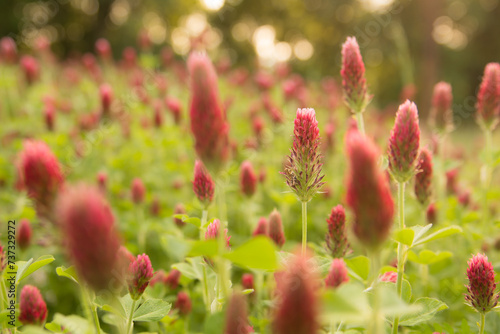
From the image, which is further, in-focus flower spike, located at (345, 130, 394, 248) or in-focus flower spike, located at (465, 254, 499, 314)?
in-focus flower spike, located at (465, 254, 499, 314)

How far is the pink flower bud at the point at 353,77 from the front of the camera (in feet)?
6.74

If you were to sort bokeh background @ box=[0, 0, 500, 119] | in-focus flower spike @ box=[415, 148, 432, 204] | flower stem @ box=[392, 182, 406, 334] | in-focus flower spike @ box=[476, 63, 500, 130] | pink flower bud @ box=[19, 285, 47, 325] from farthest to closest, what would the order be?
bokeh background @ box=[0, 0, 500, 119] < in-focus flower spike @ box=[476, 63, 500, 130] < in-focus flower spike @ box=[415, 148, 432, 204] < pink flower bud @ box=[19, 285, 47, 325] < flower stem @ box=[392, 182, 406, 334]

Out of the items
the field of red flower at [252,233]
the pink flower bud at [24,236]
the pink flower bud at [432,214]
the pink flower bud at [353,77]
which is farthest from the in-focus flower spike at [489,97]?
the pink flower bud at [24,236]

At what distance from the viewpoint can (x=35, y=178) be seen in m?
1.12

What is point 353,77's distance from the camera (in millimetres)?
2090

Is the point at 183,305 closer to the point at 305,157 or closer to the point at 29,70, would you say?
the point at 305,157

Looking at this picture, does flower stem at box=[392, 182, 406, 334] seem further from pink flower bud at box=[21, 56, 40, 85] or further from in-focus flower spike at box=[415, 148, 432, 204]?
pink flower bud at box=[21, 56, 40, 85]

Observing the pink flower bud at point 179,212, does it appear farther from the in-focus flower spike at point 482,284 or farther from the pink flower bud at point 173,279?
the in-focus flower spike at point 482,284

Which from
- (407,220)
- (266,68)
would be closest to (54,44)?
(266,68)

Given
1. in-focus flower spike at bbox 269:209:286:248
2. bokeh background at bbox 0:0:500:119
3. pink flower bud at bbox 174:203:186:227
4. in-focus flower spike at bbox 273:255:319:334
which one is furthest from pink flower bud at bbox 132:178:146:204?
bokeh background at bbox 0:0:500:119

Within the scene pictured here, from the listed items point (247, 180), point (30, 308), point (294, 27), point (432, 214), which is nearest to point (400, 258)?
point (30, 308)

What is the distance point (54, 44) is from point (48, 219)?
85.2 feet

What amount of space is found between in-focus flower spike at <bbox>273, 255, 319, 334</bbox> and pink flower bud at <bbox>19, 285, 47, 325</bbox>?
110cm

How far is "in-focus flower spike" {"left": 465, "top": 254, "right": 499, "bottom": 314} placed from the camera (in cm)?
166
